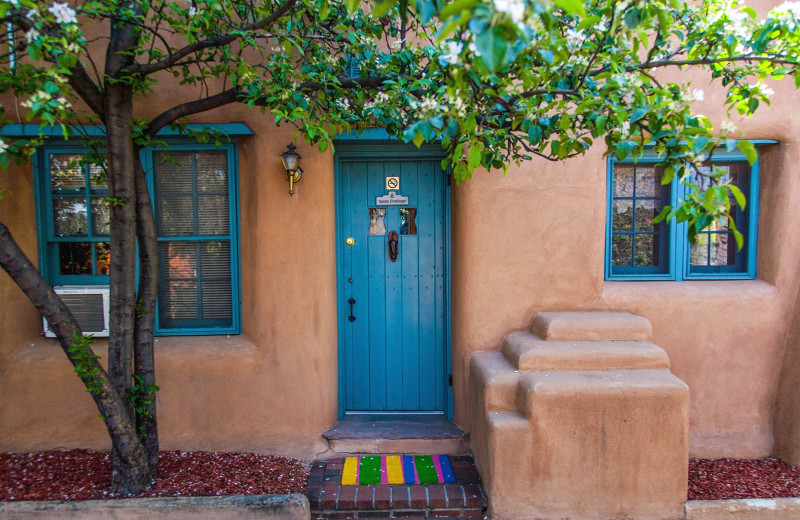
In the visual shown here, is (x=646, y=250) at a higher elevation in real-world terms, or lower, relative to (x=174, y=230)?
lower

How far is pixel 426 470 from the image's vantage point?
378 centimetres

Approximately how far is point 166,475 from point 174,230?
2.10m

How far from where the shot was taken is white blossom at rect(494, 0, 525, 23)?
1468 mm

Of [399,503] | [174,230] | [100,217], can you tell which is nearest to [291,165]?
[174,230]

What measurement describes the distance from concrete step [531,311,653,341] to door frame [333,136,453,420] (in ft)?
3.23

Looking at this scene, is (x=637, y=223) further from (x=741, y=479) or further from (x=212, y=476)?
(x=212, y=476)

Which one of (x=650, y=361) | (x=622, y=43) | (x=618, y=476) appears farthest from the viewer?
(x=650, y=361)

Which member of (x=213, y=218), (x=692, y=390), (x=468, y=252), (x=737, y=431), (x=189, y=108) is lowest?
(x=737, y=431)

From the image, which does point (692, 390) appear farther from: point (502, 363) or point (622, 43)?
point (622, 43)

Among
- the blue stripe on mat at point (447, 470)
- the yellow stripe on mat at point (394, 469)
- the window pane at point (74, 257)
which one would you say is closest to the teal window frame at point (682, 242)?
the blue stripe on mat at point (447, 470)

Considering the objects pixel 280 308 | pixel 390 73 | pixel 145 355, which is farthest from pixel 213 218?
pixel 390 73

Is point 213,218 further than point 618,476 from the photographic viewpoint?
Yes

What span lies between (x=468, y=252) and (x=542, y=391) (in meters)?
1.33

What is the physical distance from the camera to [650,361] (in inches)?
141
